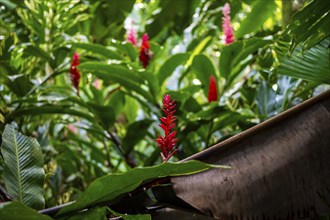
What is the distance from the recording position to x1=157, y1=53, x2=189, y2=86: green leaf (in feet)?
3.62

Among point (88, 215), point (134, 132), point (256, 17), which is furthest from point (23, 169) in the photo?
point (256, 17)

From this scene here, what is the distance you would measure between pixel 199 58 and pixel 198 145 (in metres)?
0.30

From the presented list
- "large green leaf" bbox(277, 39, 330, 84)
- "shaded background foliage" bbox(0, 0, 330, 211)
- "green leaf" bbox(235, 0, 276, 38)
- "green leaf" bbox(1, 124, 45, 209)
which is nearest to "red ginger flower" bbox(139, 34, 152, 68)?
"shaded background foliage" bbox(0, 0, 330, 211)

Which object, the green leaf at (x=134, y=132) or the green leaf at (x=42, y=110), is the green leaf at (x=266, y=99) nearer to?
the green leaf at (x=134, y=132)

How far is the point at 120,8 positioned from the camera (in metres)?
1.52

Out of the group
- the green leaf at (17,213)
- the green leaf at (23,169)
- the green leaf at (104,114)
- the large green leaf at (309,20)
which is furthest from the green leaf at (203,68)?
A: the green leaf at (17,213)

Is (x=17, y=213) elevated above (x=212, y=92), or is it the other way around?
(x=212, y=92)

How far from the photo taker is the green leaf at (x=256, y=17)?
120 cm

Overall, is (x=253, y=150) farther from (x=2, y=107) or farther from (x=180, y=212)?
(x=2, y=107)

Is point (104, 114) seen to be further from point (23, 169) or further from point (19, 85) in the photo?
point (23, 169)

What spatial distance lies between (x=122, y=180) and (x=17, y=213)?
14 cm

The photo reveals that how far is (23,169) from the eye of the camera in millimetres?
650

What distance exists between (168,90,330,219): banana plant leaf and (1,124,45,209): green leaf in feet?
0.62

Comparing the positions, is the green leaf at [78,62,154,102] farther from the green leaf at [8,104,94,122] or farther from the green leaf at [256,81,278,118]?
the green leaf at [256,81,278,118]
